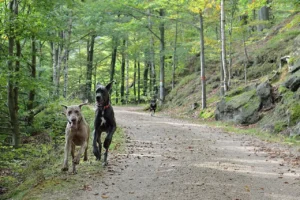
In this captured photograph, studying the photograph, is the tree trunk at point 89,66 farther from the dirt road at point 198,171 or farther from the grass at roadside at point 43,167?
the dirt road at point 198,171

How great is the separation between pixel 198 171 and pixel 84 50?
136ft

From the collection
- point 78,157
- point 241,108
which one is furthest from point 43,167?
point 241,108

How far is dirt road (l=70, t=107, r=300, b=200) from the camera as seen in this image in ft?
18.8

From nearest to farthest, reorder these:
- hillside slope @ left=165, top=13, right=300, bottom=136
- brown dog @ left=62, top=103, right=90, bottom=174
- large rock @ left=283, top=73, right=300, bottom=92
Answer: brown dog @ left=62, top=103, right=90, bottom=174, hillside slope @ left=165, top=13, right=300, bottom=136, large rock @ left=283, top=73, right=300, bottom=92

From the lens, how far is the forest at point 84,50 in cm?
1157

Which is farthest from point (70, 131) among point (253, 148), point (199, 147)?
point (253, 148)

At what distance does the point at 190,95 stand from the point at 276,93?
40.5ft

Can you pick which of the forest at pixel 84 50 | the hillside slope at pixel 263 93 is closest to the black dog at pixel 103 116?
the forest at pixel 84 50

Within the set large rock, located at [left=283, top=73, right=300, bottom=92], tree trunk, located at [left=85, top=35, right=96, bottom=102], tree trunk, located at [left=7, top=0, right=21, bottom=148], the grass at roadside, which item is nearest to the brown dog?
the grass at roadside

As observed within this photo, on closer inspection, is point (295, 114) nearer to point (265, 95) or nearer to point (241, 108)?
point (265, 95)

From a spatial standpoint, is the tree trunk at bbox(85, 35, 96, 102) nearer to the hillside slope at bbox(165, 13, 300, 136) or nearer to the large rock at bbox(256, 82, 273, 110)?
the hillside slope at bbox(165, 13, 300, 136)

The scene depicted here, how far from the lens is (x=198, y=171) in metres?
7.31

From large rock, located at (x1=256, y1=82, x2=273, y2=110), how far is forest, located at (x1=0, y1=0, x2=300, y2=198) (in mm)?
2581

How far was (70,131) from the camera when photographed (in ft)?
21.7
